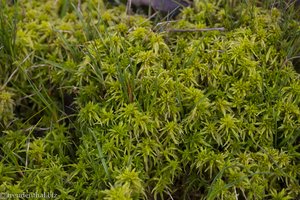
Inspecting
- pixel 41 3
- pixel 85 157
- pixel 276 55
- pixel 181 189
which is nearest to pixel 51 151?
pixel 85 157

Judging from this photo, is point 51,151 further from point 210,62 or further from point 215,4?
point 215,4

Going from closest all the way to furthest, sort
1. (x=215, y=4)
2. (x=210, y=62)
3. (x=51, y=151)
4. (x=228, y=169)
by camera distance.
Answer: (x=228, y=169) < (x=51, y=151) < (x=210, y=62) < (x=215, y=4)

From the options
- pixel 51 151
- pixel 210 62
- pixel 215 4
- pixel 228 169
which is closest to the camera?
pixel 228 169

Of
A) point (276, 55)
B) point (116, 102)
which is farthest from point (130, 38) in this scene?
point (276, 55)

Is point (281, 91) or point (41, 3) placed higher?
point (41, 3)

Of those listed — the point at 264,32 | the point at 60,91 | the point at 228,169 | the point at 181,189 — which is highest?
the point at 264,32

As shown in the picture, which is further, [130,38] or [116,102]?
[130,38]
